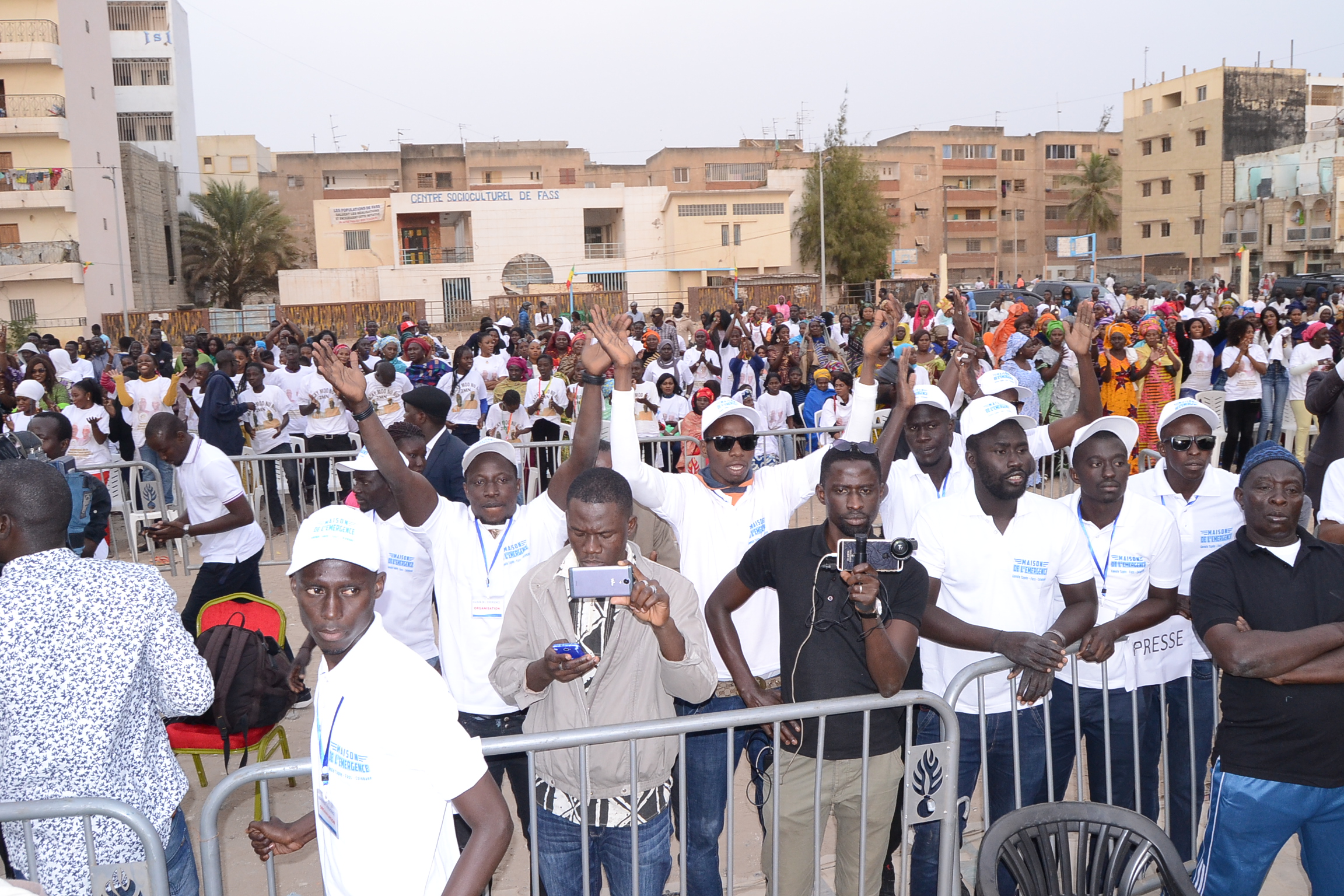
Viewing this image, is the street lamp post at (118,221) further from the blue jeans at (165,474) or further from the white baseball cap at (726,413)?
the white baseball cap at (726,413)

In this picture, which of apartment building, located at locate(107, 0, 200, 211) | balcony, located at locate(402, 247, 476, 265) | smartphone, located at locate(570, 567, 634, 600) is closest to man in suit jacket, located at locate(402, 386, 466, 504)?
smartphone, located at locate(570, 567, 634, 600)

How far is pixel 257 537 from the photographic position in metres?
6.16

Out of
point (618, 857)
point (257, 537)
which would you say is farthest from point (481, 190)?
point (618, 857)

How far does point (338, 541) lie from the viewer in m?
2.61

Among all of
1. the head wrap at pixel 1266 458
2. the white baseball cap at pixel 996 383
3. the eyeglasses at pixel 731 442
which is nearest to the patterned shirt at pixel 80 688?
the eyeglasses at pixel 731 442

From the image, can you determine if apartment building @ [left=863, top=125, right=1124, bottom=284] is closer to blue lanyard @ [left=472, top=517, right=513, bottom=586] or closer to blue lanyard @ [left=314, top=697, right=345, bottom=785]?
blue lanyard @ [left=472, top=517, right=513, bottom=586]

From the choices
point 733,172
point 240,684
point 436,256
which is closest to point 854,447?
point 240,684

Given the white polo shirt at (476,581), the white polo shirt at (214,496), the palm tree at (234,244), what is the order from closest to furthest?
1. the white polo shirt at (476,581)
2. the white polo shirt at (214,496)
3. the palm tree at (234,244)

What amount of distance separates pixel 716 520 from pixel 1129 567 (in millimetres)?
1663

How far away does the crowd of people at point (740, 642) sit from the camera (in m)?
2.63

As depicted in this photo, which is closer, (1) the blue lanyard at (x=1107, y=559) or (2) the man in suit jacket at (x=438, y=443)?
(1) the blue lanyard at (x=1107, y=559)

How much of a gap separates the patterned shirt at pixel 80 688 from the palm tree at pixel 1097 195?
67529 mm

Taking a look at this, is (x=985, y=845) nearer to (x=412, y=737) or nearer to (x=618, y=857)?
(x=618, y=857)

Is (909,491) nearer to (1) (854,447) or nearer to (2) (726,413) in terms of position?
(2) (726,413)
